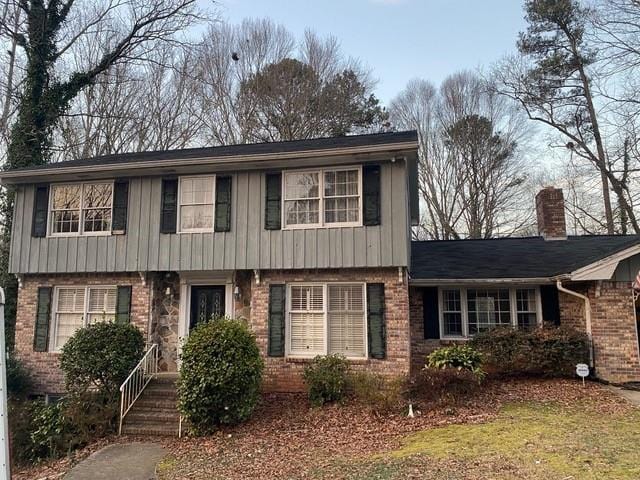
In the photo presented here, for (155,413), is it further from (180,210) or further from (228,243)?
(180,210)

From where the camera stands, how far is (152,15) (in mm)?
18141

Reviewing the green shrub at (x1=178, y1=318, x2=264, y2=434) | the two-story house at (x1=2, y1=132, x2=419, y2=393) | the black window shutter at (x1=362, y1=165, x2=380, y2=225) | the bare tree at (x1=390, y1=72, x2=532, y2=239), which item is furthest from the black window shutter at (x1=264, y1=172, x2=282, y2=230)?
the bare tree at (x1=390, y1=72, x2=532, y2=239)

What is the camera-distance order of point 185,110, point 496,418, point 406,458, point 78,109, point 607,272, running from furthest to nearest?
point 185,110 → point 78,109 → point 607,272 → point 496,418 → point 406,458

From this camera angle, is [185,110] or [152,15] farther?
[185,110]

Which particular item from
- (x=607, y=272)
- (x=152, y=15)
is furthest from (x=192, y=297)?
(x=152, y=15)

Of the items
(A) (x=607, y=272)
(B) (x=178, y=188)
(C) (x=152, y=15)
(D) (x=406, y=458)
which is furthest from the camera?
(C) (x=152, y=15)

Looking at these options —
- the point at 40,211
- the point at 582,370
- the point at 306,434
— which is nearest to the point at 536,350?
the point at 582,370

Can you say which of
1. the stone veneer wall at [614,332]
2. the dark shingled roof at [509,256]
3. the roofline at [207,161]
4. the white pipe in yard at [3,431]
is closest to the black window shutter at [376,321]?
the dark shingled roof at [509,256]

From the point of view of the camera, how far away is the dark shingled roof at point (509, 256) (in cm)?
1083

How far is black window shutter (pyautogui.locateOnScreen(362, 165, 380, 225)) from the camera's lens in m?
9.55

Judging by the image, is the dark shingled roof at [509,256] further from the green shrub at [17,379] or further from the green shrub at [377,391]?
the green shrub at [17,379]

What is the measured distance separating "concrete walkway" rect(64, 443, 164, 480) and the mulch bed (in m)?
0.27

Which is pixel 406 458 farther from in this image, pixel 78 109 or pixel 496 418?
pixel 78 109

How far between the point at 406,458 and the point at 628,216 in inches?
700
